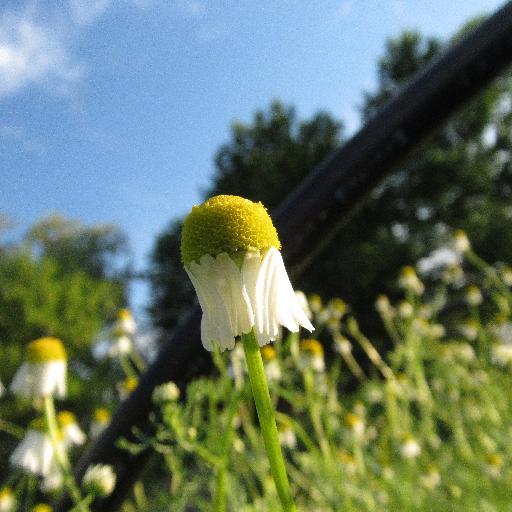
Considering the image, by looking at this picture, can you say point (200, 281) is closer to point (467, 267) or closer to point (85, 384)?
point (85, 384)

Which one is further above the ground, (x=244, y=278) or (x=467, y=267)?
(x=467, y=267)

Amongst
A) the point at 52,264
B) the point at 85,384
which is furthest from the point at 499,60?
the point at 52,264

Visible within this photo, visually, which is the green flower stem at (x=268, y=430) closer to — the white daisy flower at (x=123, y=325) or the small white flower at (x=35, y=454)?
the small white flower at (x=35, y=454)

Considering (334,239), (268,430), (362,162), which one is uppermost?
(334,239)

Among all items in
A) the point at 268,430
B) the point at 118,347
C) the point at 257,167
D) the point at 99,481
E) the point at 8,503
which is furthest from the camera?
the point at 257,167

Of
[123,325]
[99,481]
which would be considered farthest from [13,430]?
[123,325]

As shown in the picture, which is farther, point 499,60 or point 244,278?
point 499,60

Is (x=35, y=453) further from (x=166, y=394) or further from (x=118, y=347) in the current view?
(x=118, y=347)
